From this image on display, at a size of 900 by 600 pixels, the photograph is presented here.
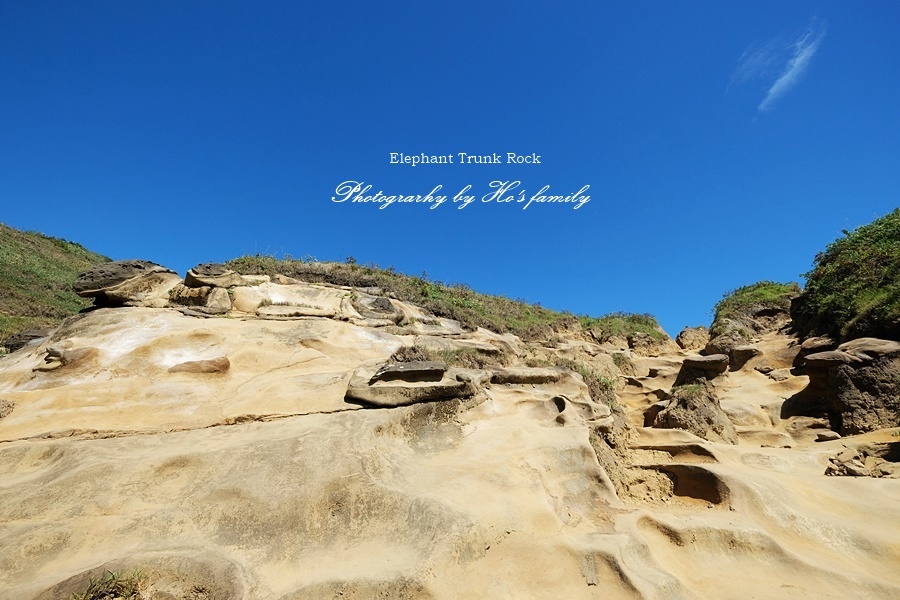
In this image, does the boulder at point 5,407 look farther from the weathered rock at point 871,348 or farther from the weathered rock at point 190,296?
the weathered rock at point 871,348

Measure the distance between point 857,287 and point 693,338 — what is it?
30.6 ft

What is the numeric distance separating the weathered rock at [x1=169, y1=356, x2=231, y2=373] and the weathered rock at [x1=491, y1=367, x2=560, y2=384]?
3.95 meters

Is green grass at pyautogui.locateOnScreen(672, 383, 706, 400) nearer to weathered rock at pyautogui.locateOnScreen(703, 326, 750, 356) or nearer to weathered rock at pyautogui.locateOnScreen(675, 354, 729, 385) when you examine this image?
weathered rock at pyautogui.locateOnScreen(675, 354, 729, 385)

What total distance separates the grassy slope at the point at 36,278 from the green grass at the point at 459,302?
26.3ft

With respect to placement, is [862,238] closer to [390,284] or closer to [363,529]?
[390,284]

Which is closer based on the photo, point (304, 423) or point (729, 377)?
point (304, 423)

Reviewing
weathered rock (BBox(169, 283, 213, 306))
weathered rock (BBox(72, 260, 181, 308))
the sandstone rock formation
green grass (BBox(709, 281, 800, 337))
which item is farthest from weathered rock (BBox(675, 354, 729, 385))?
weathered rock (BBox(72, 260, 181, 308))

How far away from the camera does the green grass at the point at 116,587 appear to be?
9.33 ft

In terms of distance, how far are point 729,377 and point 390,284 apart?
33.1ft

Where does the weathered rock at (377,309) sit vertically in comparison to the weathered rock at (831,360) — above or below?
above

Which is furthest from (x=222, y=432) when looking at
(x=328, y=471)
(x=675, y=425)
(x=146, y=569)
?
(x=675, y=425)

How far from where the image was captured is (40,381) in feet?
20.6

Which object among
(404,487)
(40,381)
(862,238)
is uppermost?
(862,238)

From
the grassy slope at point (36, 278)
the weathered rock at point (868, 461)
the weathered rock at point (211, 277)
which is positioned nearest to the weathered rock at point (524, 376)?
the weathered rock at point (868, 461)
